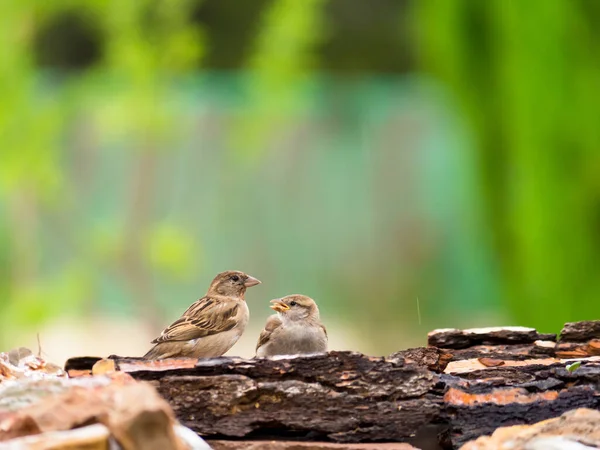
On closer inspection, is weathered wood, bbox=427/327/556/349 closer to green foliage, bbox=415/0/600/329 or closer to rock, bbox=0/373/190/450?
rock, bbox=0/373/190/450

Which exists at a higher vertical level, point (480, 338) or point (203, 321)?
point (203, 321)

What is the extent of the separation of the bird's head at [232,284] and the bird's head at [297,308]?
0.11 m

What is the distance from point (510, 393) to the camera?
2072 millimetres

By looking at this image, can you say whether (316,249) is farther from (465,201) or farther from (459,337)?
(459,337)

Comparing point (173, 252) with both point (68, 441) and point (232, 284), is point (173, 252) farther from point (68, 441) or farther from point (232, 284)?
point (68, 441)

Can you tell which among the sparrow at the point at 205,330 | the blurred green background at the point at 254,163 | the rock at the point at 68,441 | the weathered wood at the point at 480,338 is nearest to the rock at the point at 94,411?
the rock at the point at 68,441

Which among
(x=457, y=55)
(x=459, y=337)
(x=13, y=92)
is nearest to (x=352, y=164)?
(x=457, y=55)

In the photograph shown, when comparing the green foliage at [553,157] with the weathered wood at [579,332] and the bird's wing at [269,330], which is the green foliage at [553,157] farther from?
the bird's wing at [269,330]

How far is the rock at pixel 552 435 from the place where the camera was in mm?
1789

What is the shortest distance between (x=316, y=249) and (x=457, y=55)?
Result: 1.62 metres

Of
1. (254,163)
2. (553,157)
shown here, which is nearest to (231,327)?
(553,157)

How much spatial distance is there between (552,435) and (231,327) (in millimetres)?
938

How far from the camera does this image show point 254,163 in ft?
21.1

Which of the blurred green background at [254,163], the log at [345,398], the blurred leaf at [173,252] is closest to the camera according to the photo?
the log at [345,398]
